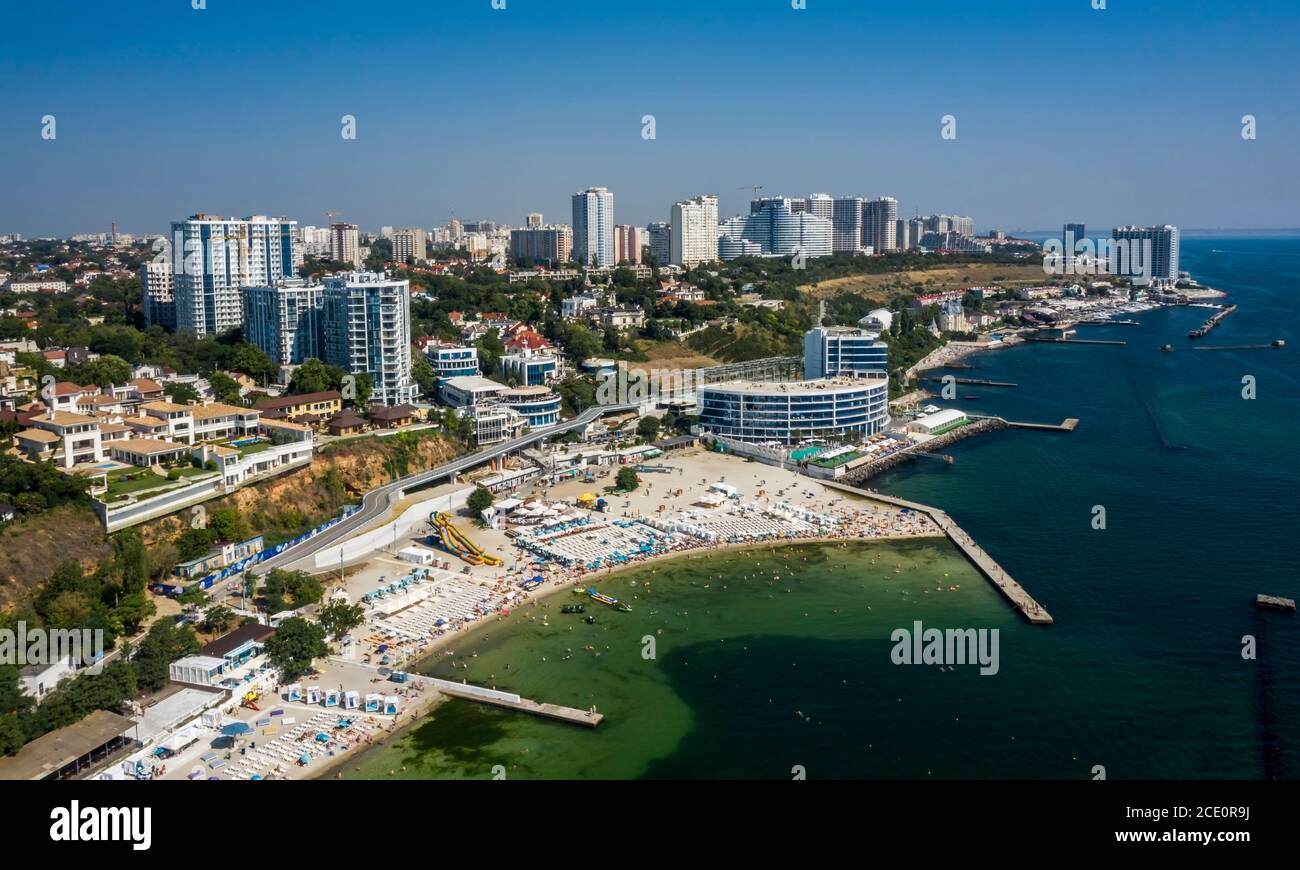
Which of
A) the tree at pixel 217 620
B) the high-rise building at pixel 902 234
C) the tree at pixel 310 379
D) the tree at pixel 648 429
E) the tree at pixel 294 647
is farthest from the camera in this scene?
the high-rise building at pixel 902 234

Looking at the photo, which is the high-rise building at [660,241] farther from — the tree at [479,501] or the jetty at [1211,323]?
the tree at [479,501]

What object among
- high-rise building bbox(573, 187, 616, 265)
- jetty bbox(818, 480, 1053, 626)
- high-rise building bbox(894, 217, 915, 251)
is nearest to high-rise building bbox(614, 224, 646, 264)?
high-rise building bbox(573, 187, 616, 265)

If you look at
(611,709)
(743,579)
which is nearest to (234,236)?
(743,579)

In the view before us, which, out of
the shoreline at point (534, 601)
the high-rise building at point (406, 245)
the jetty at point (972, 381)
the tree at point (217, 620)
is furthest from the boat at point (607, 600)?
the high-rise building at point (406, 245)

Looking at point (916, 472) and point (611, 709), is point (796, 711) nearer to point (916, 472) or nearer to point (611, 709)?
point (611, 709)

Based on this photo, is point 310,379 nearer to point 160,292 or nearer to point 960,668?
point 160,292
